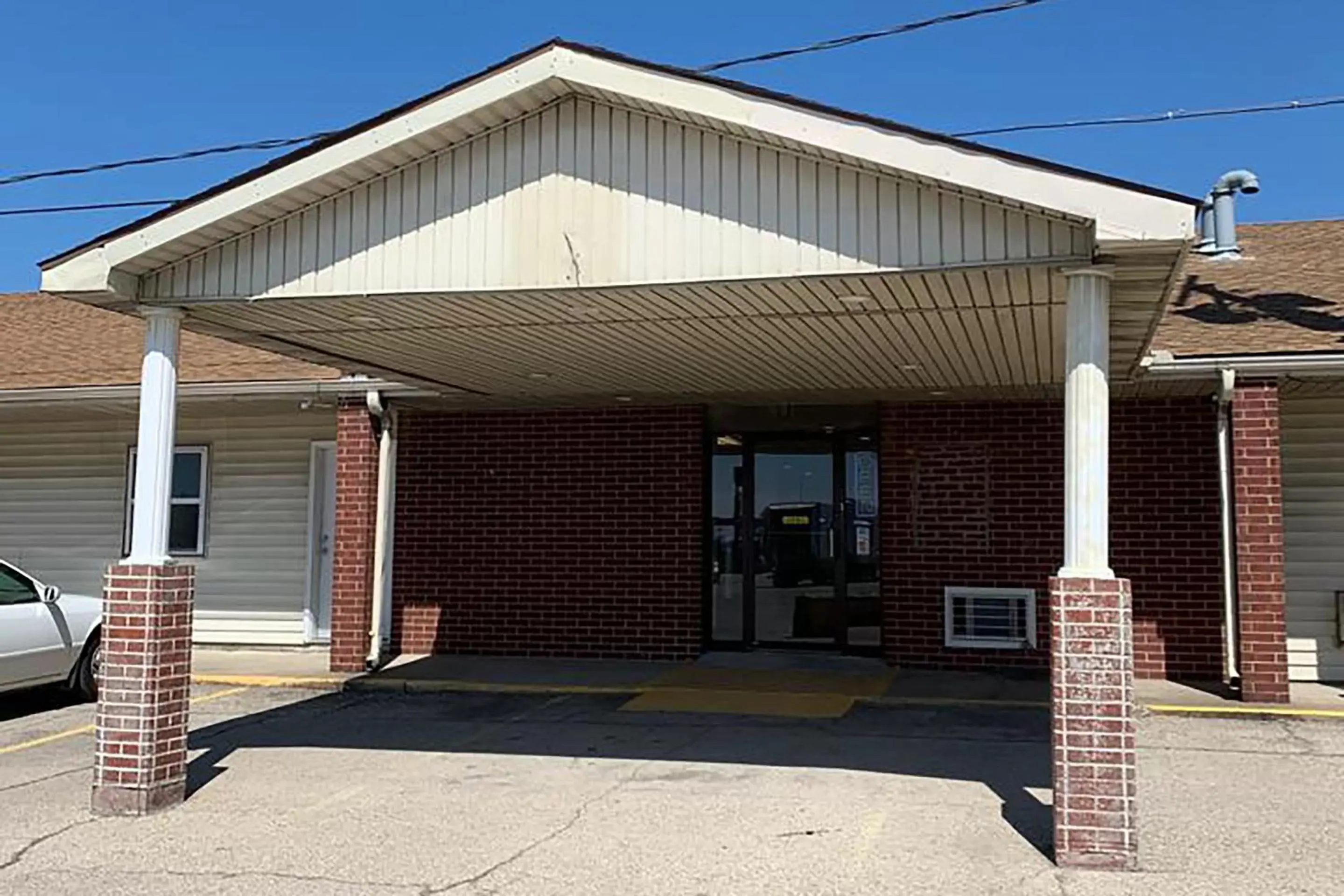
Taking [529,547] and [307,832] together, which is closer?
[307,832]

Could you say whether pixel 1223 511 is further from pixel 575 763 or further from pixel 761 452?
pixel 575 763

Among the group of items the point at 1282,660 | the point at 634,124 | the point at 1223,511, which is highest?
the point at 634,124

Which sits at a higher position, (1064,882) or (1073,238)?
(1073,238)

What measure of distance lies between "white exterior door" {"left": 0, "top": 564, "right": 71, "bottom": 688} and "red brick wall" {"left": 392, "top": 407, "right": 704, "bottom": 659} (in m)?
3.71

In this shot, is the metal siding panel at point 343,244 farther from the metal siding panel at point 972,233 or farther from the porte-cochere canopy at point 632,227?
the metal siding panel at point 972,233

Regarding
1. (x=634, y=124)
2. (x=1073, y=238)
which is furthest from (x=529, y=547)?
(x=1073, y=238)

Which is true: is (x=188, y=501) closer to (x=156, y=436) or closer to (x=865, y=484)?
(x=156, y=436)

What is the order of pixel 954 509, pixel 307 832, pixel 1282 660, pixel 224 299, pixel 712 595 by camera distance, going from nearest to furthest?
pixel 307 832
pixel 224 299
pixel 1282 660
pixel 954 509
pixel 712 595

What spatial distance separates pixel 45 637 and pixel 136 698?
4.05 metres

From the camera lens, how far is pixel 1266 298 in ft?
39.2

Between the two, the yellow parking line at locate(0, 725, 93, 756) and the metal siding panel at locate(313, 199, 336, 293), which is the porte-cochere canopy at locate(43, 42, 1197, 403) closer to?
the metal siding panel at locate(313, 199, 336, 293)

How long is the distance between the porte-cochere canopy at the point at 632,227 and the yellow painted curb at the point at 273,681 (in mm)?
4819

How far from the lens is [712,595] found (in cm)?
1304

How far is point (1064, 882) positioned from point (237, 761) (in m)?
5.50
